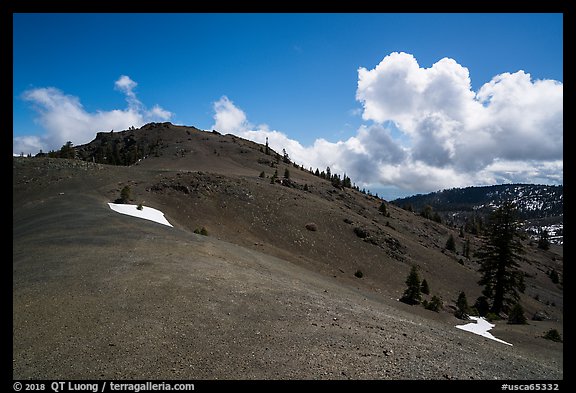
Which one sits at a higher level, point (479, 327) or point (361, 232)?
point (361, 232)

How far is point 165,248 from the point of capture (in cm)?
2172

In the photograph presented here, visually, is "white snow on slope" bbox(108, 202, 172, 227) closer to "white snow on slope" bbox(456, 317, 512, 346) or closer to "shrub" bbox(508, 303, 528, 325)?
"white snow on slope" bbox(456, 317, 512, 346)

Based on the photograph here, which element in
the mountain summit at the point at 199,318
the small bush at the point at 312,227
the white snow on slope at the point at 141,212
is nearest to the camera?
the mountain summit at the point at 199,318

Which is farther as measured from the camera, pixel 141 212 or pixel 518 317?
pixel 141 212

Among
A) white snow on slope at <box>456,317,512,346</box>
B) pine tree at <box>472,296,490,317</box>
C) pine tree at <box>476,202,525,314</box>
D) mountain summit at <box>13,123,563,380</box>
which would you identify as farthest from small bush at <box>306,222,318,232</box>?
white snow on slope at <box>456,317,512,346</box>

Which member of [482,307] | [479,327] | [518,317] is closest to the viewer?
[479,327]

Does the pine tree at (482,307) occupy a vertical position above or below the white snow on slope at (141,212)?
below

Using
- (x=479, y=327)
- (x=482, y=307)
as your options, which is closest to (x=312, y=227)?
(x=482, y=307)

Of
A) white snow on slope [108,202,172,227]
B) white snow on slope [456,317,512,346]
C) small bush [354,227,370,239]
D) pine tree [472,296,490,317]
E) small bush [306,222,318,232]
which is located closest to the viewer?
white snow on slope [456,317,512,346]

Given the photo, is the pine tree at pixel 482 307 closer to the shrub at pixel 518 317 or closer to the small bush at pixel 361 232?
A: the shrub at pixel 518 317

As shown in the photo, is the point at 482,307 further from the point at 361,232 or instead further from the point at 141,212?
the point at 141,212

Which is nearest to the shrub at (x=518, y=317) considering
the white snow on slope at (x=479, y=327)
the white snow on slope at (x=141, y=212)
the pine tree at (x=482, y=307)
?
the white snow on slope at (x=479, y=327)

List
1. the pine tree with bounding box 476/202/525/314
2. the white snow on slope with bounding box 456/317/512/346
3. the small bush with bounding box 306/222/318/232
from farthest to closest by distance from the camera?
the small bush with bounding box 306/222/318/232 → the pine tree with bounding box 476/202/525/314 → the white snow on slope with bounding box 456/317/512/346

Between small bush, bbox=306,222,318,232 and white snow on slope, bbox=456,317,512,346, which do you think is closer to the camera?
white snow on slope, bbox=456,317,512,346
